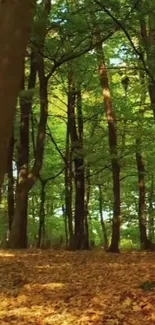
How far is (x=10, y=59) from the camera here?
2449 millimetres

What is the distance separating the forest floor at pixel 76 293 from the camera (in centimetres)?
573

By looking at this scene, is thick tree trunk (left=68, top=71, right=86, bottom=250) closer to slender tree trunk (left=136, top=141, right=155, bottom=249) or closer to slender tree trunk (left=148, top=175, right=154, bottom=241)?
slender tree trunk (left=136, top=141, right=155, bottom=249)

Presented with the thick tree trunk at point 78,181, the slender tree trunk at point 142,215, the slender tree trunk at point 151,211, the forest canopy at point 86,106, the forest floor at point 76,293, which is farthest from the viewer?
the slender tree trunk at point 151,211

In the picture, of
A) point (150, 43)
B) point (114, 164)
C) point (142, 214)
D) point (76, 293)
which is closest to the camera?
point (76, 293)

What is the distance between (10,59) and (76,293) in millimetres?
5211

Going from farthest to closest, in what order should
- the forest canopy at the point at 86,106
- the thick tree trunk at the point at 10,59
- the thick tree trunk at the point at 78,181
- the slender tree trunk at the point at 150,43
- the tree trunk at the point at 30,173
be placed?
the thick tree trunk at the point at 78,181 → the tree trunk at the point at 30,173 → the forest canopy at the point at 86,106 → the slender tree trunk at the point at 150,43 → the thick tree trunk at the point at 10,59

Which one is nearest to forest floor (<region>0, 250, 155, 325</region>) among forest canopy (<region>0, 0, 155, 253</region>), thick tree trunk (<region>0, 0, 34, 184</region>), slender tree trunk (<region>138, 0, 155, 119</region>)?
thick tree trunk (<region>0, 0, 34, 184</region>)

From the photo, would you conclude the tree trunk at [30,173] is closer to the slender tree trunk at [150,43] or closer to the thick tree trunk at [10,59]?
the slender tree trunk at [150,43]

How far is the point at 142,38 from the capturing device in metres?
12.6

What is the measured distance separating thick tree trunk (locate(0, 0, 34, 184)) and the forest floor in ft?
11.7

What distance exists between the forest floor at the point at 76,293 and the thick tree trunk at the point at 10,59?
3555 millimetres


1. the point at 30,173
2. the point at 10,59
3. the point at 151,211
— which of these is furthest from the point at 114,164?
the point at 10,59

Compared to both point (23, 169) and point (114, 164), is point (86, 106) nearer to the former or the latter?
point (114, 164)

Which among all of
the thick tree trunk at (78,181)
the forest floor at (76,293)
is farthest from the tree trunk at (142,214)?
the forest floor at (76,293)
